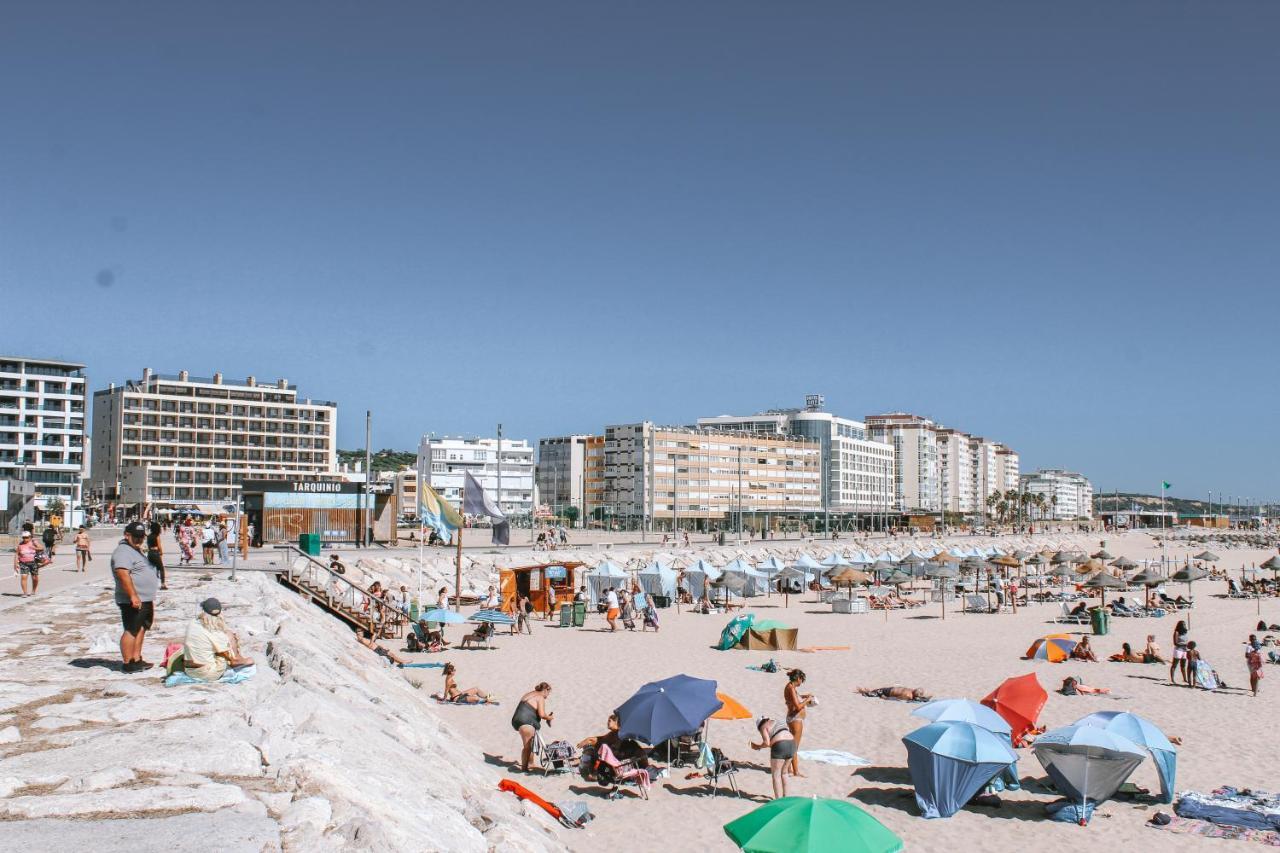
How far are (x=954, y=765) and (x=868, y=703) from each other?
668cm

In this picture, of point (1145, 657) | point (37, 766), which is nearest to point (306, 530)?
point (1145, 657)

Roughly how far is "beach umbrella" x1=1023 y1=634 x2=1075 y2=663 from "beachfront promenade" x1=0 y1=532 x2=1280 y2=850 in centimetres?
28

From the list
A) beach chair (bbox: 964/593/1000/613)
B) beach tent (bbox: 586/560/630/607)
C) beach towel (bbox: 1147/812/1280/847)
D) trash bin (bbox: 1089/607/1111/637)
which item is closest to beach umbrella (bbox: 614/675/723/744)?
beach towel (bbox: 1147/812/1280/847)

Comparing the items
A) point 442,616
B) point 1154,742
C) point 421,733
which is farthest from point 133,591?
point 442,616

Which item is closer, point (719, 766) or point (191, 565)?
point (719, 766)

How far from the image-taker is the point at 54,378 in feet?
294

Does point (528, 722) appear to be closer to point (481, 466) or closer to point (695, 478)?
point (695, 478)

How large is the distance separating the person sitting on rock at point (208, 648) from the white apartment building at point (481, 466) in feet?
373

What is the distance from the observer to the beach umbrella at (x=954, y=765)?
460 inches

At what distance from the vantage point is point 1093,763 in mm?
11945

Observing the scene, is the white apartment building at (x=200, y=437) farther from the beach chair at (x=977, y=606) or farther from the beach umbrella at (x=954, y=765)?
the beach umbrella at (x=954, y=765)

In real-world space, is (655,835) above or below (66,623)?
below

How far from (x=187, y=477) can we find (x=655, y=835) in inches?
3940

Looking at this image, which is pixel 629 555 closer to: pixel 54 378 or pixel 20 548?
pixel 20 548
